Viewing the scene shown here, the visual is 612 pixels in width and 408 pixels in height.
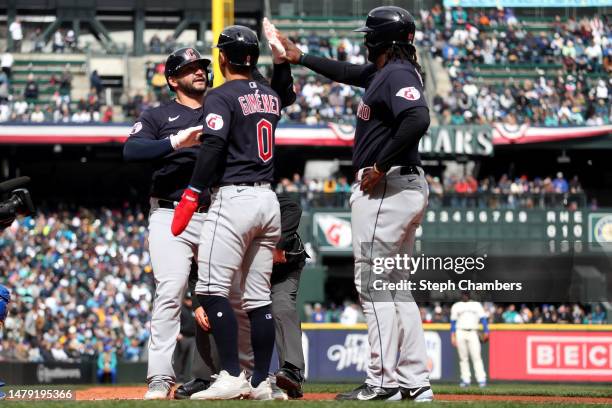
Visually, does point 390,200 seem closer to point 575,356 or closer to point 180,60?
point 180,60

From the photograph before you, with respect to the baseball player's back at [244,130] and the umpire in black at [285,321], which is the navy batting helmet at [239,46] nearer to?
the baseball player's back at [244,130]

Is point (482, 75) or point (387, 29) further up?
point (482, 75)

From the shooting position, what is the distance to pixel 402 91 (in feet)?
18.8

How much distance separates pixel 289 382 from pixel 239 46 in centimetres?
187

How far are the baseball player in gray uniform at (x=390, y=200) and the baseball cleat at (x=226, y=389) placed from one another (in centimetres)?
59

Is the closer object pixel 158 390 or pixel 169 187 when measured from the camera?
pixel 158 390

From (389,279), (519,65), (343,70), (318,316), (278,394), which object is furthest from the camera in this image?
(519,65)

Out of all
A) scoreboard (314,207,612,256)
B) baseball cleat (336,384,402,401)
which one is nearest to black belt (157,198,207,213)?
baseball cleat (336,384,402,401)

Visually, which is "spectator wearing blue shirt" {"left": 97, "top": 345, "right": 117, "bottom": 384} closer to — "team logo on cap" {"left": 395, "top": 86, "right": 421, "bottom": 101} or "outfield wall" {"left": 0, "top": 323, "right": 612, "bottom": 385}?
"outfield wall" {"left": 0, "top": 323, "right": 612, "bottom": 385}

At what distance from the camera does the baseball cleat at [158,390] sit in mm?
5840

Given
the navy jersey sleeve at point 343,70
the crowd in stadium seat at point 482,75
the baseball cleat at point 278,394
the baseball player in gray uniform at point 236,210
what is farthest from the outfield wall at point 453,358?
the baseball player in gray uniform at point 236,210

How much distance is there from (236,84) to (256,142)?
318mm

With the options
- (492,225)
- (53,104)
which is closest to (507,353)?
(492,225)

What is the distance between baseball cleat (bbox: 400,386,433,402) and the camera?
571cm
